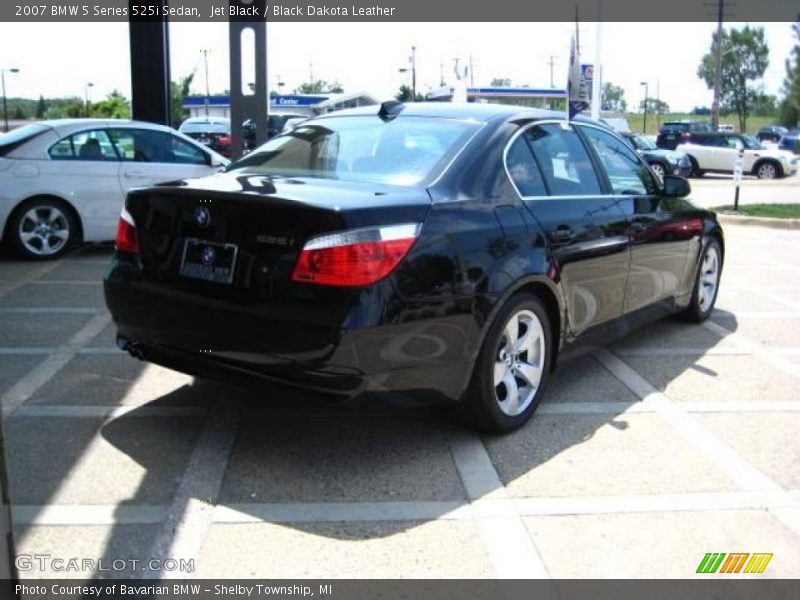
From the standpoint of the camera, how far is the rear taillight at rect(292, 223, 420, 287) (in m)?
3.43

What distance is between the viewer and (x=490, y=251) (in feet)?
13.0

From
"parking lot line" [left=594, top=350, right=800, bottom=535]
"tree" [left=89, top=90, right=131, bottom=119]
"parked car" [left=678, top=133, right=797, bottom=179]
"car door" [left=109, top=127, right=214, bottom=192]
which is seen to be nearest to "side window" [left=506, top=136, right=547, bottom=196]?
"parking lot line" [left=594, top=350, right=800, bottom=535]

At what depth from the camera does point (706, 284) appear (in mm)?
6797

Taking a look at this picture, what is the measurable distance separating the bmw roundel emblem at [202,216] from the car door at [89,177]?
5.75 m

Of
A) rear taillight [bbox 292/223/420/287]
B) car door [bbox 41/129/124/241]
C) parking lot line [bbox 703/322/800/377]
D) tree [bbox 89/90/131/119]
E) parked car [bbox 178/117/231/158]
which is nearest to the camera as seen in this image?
rear taillight [bbox 292/223/420/287]

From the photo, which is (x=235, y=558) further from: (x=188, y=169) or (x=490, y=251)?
(x=188, y=169)

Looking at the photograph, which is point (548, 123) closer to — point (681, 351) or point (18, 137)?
point (681, 351)

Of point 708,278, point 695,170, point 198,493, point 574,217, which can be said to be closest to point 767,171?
point 695,170

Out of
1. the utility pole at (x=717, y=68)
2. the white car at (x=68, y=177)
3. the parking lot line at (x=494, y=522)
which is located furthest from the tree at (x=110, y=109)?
the parking lot line at (x=494, y=522)

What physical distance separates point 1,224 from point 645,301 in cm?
653

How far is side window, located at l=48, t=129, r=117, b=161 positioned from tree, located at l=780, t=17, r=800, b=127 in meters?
83.2

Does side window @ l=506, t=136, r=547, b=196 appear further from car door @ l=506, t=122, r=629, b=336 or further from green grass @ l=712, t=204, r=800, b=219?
green grass @ l=712, t=204, r=800, b=219

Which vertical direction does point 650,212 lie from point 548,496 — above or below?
above
